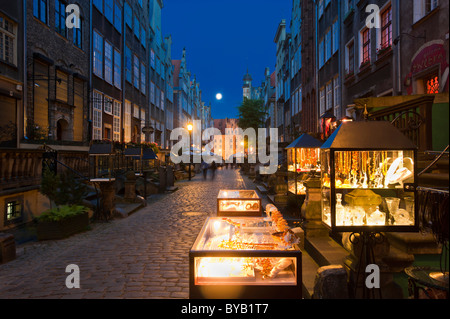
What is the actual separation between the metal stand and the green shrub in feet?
24.0

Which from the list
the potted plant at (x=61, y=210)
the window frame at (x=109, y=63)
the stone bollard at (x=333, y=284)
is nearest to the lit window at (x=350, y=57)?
the potted plant at (x=61, y=210)

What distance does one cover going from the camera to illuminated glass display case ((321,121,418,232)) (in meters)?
3.89

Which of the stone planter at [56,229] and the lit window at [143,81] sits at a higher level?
the lit window at [143,81]

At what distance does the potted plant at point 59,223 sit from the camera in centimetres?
830

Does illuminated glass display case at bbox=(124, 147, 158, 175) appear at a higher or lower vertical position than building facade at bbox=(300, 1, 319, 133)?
lower

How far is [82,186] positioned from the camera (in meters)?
9.70

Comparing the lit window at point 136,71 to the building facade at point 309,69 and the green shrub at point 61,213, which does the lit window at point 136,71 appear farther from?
the green shrub at point 61,213

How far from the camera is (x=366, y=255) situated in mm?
3947

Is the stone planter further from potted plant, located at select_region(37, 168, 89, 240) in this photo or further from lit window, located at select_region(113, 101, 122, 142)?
lit window, located at select_region(113, 101, 122, 142)

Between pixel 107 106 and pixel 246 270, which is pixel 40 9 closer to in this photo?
pixel 107 106

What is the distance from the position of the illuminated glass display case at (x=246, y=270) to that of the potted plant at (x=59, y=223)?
5727mm

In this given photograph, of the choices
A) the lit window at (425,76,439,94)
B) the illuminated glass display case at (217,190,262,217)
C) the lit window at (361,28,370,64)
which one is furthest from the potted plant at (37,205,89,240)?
the lit window at (361,28,370,64)

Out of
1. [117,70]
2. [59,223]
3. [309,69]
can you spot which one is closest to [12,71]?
[59,223]

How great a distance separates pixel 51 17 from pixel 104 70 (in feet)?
23.4
